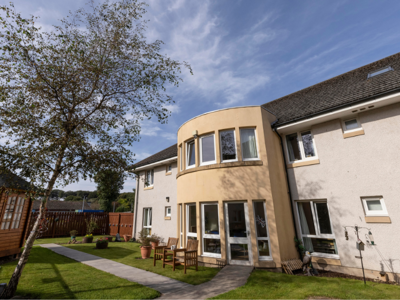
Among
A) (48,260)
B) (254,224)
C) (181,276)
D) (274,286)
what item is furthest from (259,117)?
(48,260)

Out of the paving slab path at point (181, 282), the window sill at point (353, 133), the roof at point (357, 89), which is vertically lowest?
the paving slab path at point (181, 282)

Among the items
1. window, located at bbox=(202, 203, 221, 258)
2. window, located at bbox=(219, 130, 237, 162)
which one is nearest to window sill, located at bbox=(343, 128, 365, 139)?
window, located at bbox=(219, 130, 237, 162)

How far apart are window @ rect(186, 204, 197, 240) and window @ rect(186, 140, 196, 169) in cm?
213

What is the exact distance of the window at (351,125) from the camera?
847 cm

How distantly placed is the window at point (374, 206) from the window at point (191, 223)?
279 inches

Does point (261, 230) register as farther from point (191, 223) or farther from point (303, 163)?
point (303, 163)

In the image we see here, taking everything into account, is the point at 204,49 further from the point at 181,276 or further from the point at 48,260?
the point at 48,260

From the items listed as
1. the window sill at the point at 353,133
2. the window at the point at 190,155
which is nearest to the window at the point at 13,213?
the window at the point at 190,155

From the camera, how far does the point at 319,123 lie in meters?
9.52

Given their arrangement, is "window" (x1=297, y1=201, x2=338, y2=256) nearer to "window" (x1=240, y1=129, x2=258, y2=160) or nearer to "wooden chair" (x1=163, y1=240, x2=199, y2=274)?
"window" (x1=240, y1=129, x2=258, y2=160)

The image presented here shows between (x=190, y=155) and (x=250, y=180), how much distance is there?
3.69 m

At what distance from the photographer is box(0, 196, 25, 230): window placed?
30.9ft

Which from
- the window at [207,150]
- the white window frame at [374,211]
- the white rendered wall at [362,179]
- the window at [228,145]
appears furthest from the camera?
the window at [207,150]

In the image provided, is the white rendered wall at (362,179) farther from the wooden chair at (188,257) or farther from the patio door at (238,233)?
the wooden chair at (188,257)
